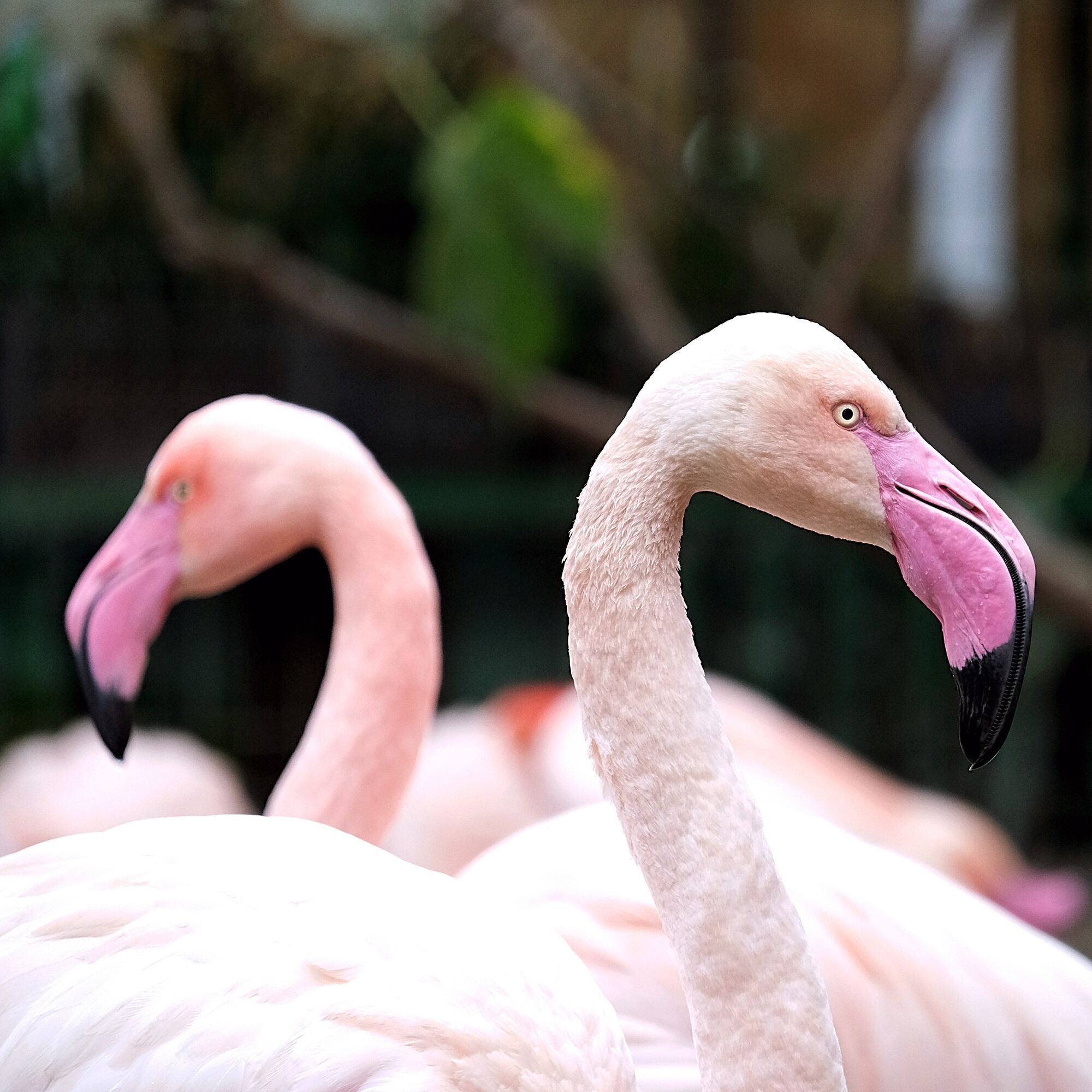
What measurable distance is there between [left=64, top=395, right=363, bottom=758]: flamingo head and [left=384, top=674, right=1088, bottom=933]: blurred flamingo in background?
145 centimetres

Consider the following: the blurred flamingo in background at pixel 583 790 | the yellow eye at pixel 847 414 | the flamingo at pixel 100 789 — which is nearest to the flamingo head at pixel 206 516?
the yellow eye at pixel 847 414

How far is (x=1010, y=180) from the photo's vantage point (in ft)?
20.1

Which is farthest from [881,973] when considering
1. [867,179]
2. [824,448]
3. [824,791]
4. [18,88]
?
[867,179]

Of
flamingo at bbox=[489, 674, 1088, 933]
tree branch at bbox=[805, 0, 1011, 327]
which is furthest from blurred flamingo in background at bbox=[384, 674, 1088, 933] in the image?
tree branch at bbox=[805, 0, 1011, 327]

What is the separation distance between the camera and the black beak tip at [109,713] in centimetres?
183

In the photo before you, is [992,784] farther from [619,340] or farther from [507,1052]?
[507,1052]

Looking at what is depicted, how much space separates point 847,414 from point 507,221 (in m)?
2.13

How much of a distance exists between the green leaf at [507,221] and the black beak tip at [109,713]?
5.74ft

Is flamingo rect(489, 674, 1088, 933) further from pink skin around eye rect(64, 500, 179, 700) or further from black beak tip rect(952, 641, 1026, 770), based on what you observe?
black beak tip rect(952, 641, 1026, 770)

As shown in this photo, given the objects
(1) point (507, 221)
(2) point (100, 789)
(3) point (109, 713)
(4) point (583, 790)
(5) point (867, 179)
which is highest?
(5) point (867, 179)

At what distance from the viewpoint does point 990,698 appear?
4.18 feet

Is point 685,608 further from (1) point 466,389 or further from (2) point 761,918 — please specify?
(1) point 466,389

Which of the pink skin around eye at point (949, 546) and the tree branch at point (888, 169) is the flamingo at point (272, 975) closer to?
the pink skin around eye at point (949, 546)

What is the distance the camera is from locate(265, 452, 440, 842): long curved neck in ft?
6.09
